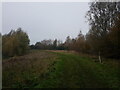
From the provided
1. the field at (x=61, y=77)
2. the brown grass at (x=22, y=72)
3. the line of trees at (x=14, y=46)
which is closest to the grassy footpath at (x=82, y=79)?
the field at (x=61, y=77)

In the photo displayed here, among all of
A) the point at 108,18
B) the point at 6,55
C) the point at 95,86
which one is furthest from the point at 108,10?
the point at 6,55

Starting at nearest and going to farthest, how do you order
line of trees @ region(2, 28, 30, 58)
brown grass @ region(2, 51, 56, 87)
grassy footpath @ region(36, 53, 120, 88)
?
grassy footpath @ region(36, 53, 120, 88) → brown grass @ region(2, 51, 56, 87) → line of trees @ region(2, 28, 30, 58)

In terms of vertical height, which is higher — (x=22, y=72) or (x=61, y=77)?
(x=22, y=72)

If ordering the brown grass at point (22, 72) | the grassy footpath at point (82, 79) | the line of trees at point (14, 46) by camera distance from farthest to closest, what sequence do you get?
the line of trees at point (14, 46), the brown grass at point (22, 72), the grassy footpath at point (82, 79)

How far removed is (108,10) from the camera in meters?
26.3

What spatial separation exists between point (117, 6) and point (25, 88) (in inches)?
838

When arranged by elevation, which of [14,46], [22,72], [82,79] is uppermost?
[14,46]

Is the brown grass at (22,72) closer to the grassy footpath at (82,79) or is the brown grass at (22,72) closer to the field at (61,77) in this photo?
the field at (61,77)

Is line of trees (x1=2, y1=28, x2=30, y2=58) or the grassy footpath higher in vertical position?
line of trees (x1=2, y1=28, x2=30, y2=58)

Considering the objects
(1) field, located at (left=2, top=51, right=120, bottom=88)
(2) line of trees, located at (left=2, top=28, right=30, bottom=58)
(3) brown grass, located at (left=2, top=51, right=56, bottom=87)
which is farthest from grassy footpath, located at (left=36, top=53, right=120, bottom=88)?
(2) line of trees, located at (left=2, top=28, right=30, bottom=58)

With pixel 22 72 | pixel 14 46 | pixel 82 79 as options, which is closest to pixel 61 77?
pixel 82 79

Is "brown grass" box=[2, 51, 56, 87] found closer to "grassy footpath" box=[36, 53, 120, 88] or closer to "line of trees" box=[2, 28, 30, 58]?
"grassy footpath" box=[36, 53, 120, 88]

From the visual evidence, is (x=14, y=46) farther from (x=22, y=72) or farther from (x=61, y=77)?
(x=61, y=77)

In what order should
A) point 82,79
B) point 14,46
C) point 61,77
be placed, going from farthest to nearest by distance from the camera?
point 14,46, point 61,77, point 82,79
